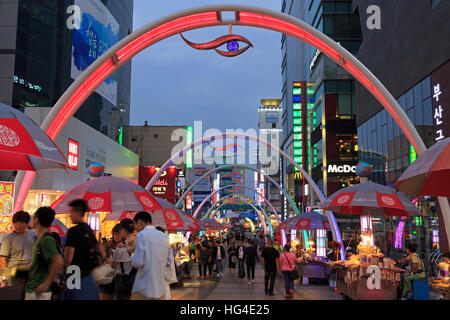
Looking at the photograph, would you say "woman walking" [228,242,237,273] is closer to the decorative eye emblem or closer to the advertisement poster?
the advertisement poster

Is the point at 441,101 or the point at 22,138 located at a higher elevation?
the point at 441,101

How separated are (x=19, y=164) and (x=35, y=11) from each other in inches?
855

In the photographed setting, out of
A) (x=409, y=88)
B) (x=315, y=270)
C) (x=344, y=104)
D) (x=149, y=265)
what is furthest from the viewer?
(x=344, y=104)

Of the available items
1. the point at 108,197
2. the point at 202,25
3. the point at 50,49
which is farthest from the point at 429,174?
the point at 50,49

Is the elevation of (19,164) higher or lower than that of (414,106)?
lower

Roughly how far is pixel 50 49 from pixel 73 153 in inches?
365

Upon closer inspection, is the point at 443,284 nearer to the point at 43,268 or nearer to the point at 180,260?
the point at 43,268

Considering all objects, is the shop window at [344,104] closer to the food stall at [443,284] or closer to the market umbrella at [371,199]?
the market umbrella at [371,199]

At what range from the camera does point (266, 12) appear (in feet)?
41.6

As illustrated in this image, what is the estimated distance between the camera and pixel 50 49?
27844 mm

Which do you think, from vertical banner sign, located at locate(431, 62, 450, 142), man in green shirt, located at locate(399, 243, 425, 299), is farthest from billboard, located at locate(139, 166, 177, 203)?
man in green shirt, located at locate(399, 243, 425, 299)

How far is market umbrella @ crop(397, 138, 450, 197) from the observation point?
6.51m
